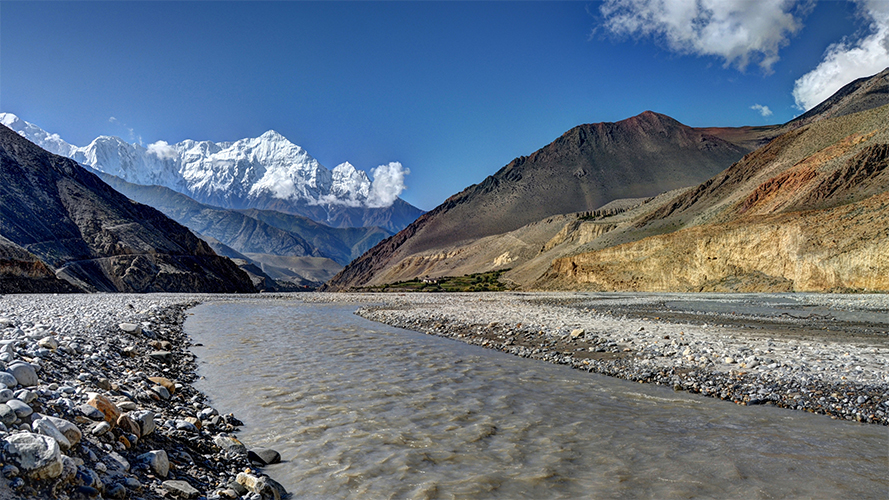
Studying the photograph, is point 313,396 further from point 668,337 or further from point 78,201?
point 78,201

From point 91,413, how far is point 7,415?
60.5 inches

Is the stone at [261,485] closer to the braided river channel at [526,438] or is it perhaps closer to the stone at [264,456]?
the braided river channel at [526,438]

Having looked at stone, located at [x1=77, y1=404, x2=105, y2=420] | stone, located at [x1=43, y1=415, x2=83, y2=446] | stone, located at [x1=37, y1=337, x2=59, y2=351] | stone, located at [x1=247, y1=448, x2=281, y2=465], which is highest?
stone, located at [x1=37, y1=337, x2=59, y2=351]

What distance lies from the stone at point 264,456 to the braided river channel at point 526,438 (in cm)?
29

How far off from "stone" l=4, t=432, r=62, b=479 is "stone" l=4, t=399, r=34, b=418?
0.89m

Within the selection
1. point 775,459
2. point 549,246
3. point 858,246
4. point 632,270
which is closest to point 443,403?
point 775,459

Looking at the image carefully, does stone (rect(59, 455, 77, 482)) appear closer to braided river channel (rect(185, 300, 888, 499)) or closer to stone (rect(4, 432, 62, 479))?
stone (rect(4, 432, 62, 479))

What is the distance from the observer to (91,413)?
686 centimetres

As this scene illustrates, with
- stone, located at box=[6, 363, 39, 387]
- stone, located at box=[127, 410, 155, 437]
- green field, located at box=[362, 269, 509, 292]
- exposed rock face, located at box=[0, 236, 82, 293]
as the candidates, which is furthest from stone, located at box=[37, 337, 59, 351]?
green field, located at box=[362, 269, 509, 292]

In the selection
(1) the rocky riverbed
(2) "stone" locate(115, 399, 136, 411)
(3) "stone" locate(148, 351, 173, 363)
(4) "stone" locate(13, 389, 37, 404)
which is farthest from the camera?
(3) "stone" locate(148, 351, 173, 363)

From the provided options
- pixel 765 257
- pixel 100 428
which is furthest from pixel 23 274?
pixel 765 257

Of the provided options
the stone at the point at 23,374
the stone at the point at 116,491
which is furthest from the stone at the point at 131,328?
the stone at the point at 116,491

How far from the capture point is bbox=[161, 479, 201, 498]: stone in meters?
5.93

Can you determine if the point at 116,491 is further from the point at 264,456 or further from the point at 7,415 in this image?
the point at 264,456
